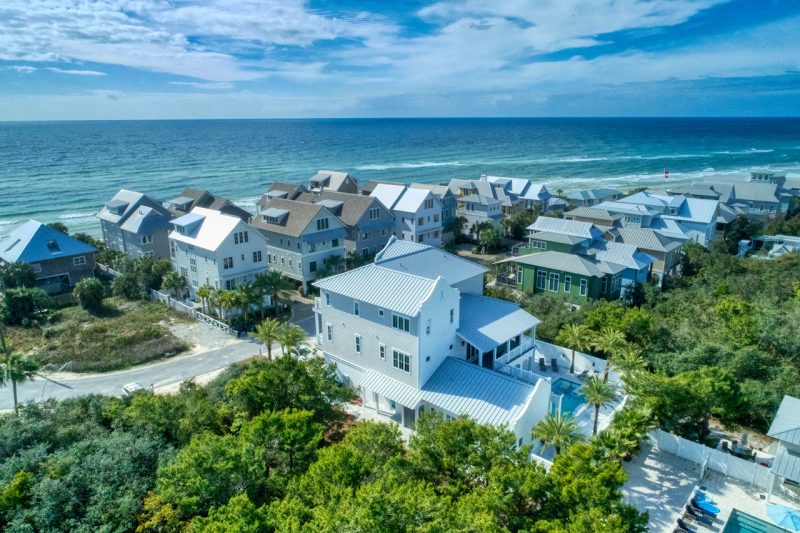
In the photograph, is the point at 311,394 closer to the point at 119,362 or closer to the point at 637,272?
the point at 119,362

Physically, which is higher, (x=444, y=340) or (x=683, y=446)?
(x=444, y=340)

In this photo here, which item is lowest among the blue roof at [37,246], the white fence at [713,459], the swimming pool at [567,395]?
the swimming pool at [567,395]

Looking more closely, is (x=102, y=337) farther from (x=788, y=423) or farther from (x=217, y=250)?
(x=788, y=423)

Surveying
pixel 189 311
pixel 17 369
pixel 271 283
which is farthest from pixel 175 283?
pixel 17 369

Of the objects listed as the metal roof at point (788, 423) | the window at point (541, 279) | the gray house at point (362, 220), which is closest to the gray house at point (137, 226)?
the gray house at point (362, 220)

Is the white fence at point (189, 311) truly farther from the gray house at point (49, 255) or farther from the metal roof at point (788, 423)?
the metal roof at point (788, 423)

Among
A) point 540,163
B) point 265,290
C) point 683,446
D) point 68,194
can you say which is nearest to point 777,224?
point 683,446
